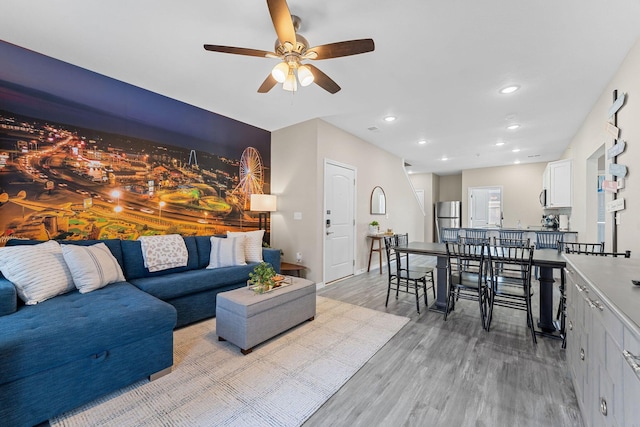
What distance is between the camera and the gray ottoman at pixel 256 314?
7.35 feet

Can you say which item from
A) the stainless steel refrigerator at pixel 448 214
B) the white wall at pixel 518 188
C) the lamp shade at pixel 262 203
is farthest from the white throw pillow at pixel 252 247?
the white wall at pixel 518 188

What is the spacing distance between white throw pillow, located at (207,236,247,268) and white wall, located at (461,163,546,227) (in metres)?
7.65

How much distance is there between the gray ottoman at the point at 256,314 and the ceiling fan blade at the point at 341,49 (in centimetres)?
209

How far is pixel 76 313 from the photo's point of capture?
69.1 inches

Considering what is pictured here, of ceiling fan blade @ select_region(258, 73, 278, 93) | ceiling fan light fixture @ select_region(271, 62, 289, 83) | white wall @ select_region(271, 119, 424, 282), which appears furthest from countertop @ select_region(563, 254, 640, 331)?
white wall @ select_region(271, 119, 424, 282)

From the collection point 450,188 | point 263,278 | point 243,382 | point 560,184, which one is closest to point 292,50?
point 263,278

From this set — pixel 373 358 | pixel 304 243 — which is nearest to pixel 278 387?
pixel 373 358

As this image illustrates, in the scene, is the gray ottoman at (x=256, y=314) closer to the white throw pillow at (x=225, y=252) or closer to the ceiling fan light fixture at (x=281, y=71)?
the white throw pillow at (x=225, y=252)

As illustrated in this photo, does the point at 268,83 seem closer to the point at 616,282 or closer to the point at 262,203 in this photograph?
the point at 262,203

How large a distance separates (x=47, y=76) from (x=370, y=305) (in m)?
4.36

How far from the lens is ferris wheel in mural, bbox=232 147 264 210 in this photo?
14.0 feet

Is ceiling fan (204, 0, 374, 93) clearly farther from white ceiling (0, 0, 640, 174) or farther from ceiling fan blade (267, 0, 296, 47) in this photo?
white ceiling (0, 0, 640, 174)

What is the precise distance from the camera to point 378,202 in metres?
5.75

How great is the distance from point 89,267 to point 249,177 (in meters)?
2.51
